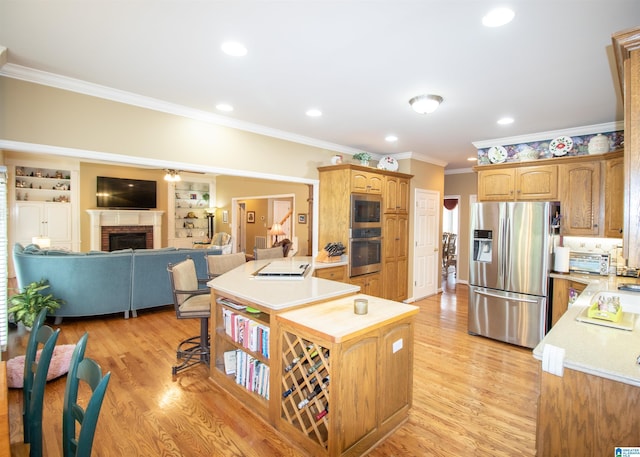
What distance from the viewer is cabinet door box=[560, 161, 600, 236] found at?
3652 mm

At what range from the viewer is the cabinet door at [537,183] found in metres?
3.90

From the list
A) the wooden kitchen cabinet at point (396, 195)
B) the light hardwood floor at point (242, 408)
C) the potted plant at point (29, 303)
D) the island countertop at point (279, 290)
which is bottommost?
the light hardwood floor at point (242, 408)

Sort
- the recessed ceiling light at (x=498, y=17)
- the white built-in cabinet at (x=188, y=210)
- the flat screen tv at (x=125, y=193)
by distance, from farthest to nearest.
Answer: the white built-in cabinet at (x=188, y=210), the flat screen tv at (x=125, y=193), the recessed ceiling light at (x=498, y=17)

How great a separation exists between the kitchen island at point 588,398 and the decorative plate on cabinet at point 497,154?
3.42 meters

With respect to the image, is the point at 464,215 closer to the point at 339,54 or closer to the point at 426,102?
the point at 426,102

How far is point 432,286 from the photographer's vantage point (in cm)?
635

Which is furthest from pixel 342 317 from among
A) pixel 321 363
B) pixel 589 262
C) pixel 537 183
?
pixel 537 183

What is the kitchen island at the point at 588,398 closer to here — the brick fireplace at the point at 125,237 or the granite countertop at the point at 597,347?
the granite countertop at the point at 597,347

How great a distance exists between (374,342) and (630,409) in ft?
3.86

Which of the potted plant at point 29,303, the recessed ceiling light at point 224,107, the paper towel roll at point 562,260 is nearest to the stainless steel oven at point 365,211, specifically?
the recessed ceiling light at point 224,107

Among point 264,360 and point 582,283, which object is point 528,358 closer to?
point 582,283

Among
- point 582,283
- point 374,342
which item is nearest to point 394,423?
point 374,342

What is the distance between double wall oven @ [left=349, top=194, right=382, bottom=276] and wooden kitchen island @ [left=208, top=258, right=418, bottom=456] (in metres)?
2.03

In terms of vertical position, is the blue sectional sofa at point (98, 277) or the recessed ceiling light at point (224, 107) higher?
the recessed ceiling light at point (224, 107)
